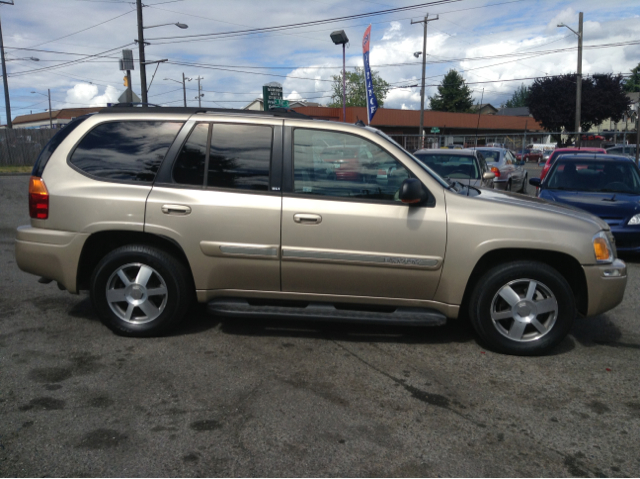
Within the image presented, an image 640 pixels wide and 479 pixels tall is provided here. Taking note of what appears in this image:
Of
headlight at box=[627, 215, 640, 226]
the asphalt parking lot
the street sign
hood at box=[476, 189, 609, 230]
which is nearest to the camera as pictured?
the asphalt parking lot

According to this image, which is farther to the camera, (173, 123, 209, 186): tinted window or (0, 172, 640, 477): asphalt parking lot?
(173, 123, 209, 186): tinted window

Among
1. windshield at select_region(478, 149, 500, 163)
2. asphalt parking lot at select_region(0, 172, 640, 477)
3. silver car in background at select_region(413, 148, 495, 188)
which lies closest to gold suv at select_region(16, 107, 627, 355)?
asphalt parking lot at select_region(0, 172, 640, 477)

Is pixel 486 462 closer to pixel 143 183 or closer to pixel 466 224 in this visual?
pixel 466 224

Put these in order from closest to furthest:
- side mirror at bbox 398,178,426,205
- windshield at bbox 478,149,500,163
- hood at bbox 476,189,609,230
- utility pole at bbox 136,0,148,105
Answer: side mirror at bbox 398,178,426,205 < hood at bbox 476,189,609,230 < windshield at bbox 478,149,500,163 < utility pole at bbox 136,0,148,105

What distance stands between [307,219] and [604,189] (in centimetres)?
644

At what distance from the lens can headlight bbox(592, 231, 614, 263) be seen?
4270 millimetres

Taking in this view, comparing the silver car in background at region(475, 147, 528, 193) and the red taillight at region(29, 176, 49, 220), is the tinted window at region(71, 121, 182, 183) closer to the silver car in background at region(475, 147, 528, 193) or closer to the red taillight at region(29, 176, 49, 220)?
the red taillight at region(29, 176, 49, 220)

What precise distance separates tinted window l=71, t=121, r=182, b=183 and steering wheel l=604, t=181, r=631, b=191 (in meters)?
7.25

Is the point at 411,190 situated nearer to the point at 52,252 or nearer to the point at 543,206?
the point at 543,206

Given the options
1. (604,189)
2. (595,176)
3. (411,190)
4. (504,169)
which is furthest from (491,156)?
(411,190)

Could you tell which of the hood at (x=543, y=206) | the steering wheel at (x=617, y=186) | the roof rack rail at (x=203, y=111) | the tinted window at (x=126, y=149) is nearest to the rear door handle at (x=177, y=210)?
the tinted window at (x=126, y=149)

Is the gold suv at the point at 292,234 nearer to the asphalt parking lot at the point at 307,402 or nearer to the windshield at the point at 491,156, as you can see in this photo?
the asphalt parking lot at the point at 307,402

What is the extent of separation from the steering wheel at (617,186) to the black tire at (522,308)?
214 inches

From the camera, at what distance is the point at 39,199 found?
4.58 metres
